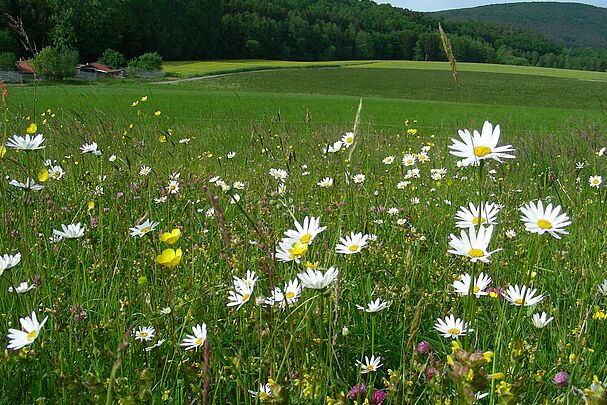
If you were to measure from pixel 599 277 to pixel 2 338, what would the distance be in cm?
179

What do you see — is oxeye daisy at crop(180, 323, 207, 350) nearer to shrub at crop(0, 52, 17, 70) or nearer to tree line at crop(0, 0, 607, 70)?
shrub at crop(0, 52, 17, 70)

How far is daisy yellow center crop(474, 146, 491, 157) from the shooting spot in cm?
121

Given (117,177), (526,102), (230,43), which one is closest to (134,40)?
(230,43)

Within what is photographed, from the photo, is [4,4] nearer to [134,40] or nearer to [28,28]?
[28,28]

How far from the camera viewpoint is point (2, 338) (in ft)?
5.13

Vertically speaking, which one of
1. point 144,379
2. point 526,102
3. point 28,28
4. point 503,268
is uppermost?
point 28,28

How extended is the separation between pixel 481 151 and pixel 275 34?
286 feet

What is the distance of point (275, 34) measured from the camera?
278ft

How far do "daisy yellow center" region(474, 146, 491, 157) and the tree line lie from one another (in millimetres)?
62281

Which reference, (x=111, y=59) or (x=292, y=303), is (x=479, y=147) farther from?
(x=111, y=59)

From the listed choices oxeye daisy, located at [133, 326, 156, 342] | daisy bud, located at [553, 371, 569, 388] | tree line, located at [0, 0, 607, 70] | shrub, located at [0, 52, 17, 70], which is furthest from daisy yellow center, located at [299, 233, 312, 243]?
tree line, located at [0, 0, 607, 70]

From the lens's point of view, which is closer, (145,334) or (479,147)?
(479,147)

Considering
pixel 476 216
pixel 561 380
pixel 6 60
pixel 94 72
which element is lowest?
pixel 94 72

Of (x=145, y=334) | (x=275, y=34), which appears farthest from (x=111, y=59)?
(x=145, y=334)
